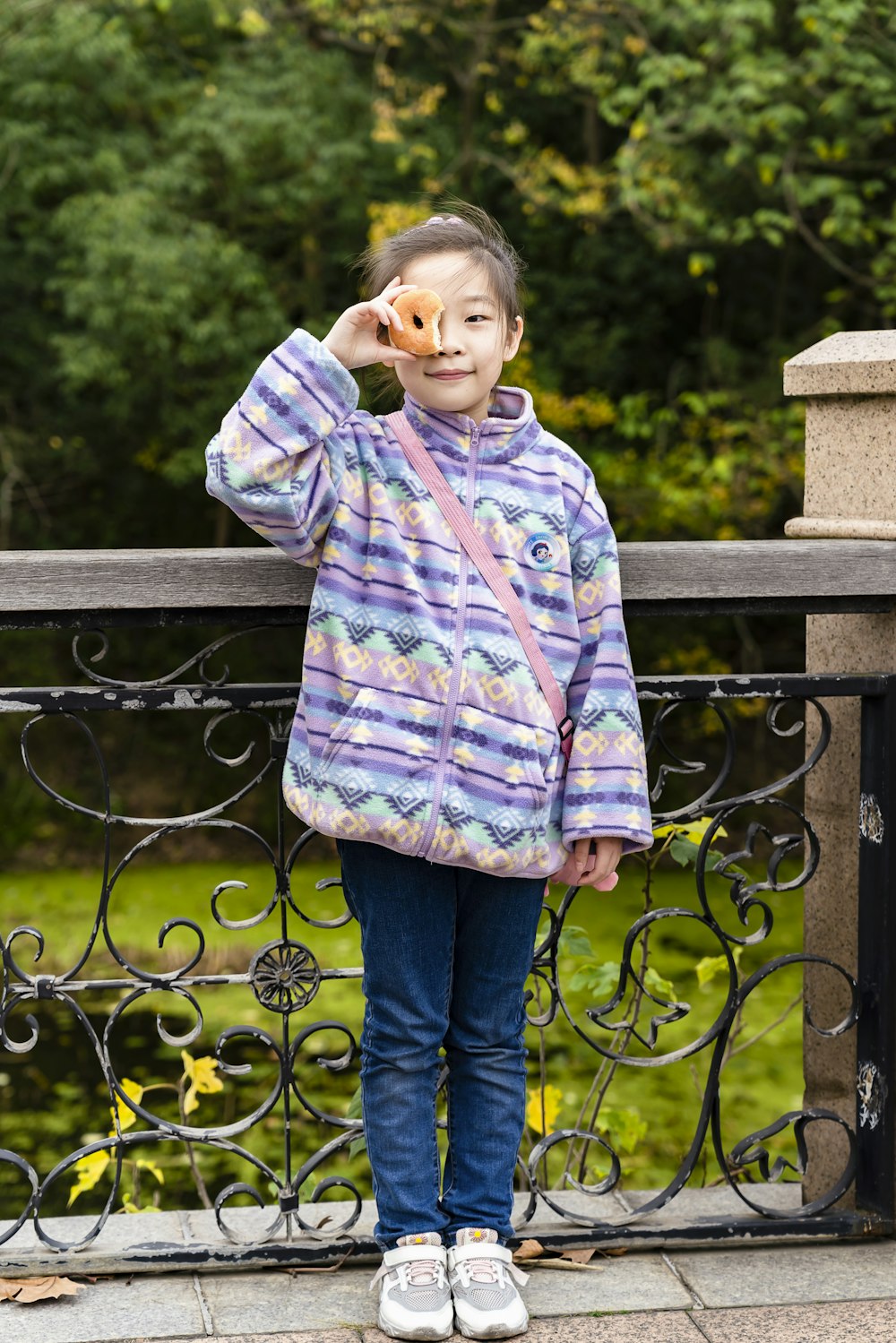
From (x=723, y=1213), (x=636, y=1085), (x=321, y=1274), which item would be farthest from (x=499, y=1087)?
(x=636, y=1085)

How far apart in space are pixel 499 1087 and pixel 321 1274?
0.49 m

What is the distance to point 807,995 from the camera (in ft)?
8.71

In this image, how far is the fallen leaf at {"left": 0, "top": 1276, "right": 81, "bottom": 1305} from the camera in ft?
7.43

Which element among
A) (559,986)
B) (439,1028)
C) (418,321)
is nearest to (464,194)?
(559,986)

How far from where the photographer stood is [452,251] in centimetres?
206

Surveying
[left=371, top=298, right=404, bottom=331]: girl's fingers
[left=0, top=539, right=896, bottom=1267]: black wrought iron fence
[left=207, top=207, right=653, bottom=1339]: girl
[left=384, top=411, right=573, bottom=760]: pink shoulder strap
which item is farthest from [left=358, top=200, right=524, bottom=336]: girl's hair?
[left=0, top=539, right=896, bottom=1267]: black wrought iron fence

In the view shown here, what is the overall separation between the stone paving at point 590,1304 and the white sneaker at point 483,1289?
58 mm

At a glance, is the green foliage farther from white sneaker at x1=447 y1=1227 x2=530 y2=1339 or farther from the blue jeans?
white sneaker at x1=447 y1=1227 x2=530 y2=1339

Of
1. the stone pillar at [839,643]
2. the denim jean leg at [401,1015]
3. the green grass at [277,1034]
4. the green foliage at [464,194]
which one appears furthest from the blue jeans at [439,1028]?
the green foliage at [464,194]

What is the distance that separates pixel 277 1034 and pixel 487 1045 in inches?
179

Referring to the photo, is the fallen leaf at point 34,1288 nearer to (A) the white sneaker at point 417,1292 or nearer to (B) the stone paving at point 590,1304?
(B) the stone paving at point 590,1304

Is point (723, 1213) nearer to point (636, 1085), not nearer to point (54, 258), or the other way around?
point (636, 1085)

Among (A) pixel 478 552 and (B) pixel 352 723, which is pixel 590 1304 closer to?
(B) pixel 352 723

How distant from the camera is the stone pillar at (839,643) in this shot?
2.54m
